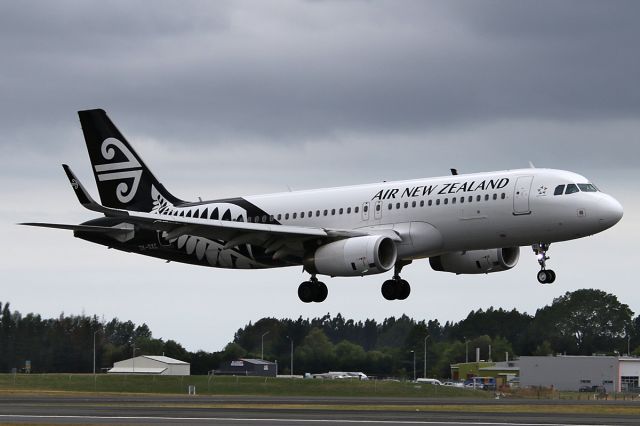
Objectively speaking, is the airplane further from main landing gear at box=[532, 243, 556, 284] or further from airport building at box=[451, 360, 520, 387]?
airport building at box=[451, 360, 520, 387]

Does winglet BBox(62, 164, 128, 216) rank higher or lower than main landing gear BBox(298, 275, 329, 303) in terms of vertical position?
higher

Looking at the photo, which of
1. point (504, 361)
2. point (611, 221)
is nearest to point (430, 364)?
point (504, 361)

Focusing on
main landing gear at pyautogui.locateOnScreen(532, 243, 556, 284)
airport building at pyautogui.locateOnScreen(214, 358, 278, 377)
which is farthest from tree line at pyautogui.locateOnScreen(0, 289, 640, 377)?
main landing gear at pyautogui.locateOnScreen(532, 243, 556, 284)

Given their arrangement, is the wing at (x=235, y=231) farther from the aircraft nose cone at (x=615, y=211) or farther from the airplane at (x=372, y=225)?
the aircraft nose cone at (x=615, y=211)

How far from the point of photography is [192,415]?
6219cm

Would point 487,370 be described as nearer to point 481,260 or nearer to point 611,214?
point 481,260

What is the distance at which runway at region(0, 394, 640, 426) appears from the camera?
191 feet

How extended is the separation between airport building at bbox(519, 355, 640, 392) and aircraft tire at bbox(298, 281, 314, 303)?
230 ft

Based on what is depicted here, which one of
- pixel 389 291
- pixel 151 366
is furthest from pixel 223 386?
pixel 389 291

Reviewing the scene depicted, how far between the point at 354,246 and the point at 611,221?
13293 millimetres

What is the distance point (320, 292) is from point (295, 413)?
15473 mm

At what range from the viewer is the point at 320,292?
79.6 metres

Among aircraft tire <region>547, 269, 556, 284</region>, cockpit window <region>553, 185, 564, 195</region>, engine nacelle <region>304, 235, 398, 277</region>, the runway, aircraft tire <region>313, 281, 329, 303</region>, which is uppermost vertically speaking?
cockpit window <region>553, 185, 564, 195</region>

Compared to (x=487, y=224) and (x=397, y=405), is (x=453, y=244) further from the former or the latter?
(x=397, y=405)
